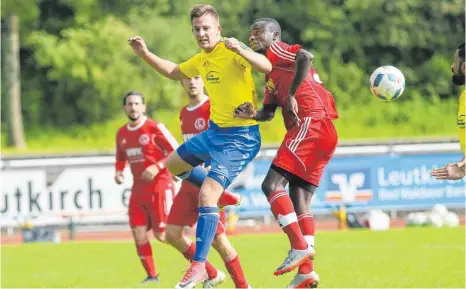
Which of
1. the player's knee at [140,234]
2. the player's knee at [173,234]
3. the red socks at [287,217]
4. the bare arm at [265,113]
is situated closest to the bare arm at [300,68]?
the bare arm at [265,113]

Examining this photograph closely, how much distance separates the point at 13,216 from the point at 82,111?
633 inches

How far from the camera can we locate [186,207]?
11.4 metres

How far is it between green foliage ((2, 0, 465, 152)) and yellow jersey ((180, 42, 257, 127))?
85.2ft

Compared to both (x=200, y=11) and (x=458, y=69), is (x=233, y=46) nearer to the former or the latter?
(x=200, y=11)

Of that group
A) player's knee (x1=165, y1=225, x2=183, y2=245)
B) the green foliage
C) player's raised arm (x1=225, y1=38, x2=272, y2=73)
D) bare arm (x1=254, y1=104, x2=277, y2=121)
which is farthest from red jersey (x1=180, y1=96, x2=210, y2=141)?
the green foliage

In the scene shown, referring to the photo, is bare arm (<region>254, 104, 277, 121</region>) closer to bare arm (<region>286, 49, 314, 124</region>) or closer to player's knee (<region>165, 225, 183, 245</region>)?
bare arm (<region>286, 49, 314, 124</region>)

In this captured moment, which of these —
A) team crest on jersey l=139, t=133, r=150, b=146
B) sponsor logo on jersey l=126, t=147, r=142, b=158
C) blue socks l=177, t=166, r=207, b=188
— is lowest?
sponsor logo on jersey l=126, t=147, r=142, b=158

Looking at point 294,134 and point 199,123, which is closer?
Result: point 294,134

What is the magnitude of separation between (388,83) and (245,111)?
1469mm

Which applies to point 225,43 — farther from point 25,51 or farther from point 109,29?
point 25,51

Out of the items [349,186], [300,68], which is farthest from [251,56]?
[349,186]

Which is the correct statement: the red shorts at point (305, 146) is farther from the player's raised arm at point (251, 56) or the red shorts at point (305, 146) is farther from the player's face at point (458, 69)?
the player's face at point (458, 69)

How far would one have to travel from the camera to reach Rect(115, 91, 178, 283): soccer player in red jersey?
45.8ft

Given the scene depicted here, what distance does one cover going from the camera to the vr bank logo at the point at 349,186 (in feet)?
76.7
